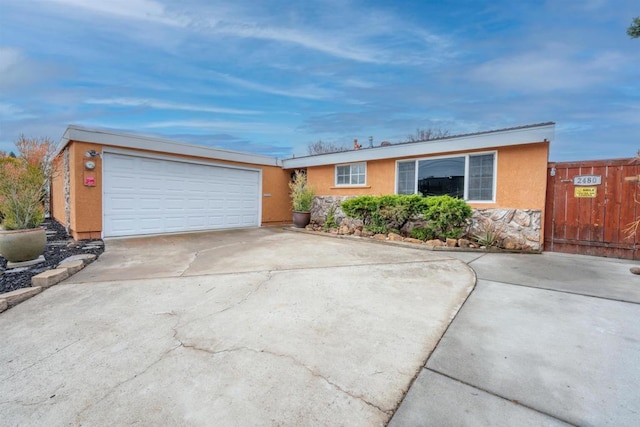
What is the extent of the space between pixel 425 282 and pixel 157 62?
395 inches

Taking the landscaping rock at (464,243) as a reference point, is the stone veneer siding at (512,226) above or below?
above

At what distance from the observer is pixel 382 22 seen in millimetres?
7656

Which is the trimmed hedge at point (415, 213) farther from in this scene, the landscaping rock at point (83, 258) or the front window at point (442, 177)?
the landscaping rock at point (83, 258)

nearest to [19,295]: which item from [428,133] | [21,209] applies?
[21,209]

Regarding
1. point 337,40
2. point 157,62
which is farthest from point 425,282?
point 157,62

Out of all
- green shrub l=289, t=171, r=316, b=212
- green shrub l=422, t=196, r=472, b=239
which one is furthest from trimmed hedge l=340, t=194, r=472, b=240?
green shrub l=289, t=171, r=316, b=212

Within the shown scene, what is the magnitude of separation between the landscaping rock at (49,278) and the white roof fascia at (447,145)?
8.32 m

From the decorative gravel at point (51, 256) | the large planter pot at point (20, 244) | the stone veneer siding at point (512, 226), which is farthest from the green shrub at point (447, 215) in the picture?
the large planter pot at point (20, 244)

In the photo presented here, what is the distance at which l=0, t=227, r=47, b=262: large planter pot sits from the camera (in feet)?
16.6

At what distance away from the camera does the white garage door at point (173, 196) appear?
8156mm

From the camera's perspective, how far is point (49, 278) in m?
4.23

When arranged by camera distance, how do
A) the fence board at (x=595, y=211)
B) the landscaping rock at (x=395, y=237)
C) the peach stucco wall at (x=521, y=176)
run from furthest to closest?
the landscaping rock at (x=395, y=237)
the peach stucco wall at (x=521, y=176)
the fence board at (x=595, y=211)

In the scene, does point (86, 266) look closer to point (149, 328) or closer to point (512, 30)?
point (149, 328)

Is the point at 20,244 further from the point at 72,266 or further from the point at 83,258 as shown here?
the point at 72,266
